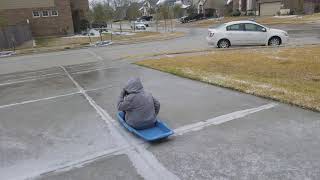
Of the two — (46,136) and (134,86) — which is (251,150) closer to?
(134,86)

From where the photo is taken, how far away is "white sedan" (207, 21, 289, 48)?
1792 cm

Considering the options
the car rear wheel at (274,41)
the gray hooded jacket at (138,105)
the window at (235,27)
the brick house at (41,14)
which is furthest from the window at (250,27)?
the brick house at (41,14)

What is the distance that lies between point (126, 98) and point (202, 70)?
5928 mm

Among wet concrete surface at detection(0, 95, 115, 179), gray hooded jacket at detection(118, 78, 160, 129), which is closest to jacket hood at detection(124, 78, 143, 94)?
gray hooded jacket at detection(118, 78, 160, 129)

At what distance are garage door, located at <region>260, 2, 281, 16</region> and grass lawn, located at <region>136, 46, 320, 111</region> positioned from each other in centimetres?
4775

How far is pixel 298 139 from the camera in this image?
4977mm

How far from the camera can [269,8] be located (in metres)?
58.4

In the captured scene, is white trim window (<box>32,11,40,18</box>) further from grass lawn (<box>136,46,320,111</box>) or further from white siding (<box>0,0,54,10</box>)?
grass lawn (<box>136,46,320,111</box>)

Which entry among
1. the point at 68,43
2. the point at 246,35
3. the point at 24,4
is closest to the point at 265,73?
the point at 246,35

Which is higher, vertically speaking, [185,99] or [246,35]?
[246,35]

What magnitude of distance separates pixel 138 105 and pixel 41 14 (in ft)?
126

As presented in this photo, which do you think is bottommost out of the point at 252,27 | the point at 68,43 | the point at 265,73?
the point at 68,43

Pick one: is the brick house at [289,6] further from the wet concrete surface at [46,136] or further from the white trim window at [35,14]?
the wet concrete surface at [46,136]

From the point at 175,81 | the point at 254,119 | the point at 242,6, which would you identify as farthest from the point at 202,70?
the point at 242,6
